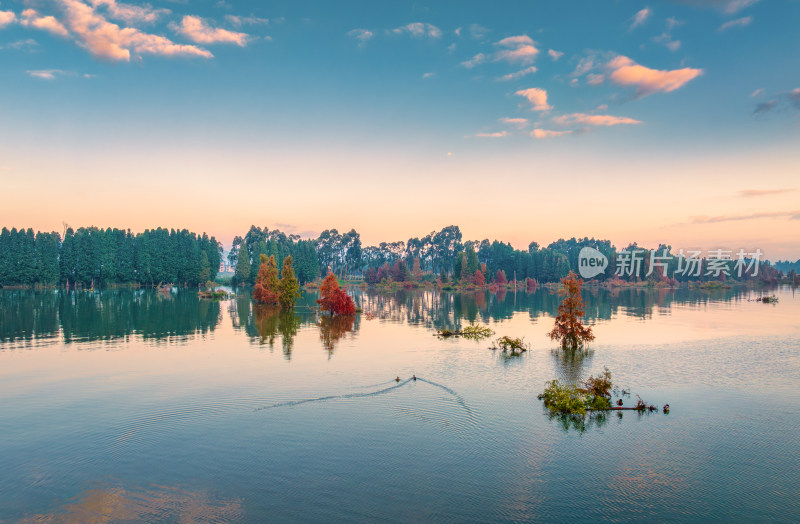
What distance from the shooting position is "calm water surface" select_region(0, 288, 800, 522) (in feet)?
60.2

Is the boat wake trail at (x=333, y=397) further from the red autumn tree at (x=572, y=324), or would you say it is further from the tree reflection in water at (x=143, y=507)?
the red autumn tree at (x=572, y=324)

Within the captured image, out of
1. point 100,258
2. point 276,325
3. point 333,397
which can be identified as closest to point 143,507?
point 333,397

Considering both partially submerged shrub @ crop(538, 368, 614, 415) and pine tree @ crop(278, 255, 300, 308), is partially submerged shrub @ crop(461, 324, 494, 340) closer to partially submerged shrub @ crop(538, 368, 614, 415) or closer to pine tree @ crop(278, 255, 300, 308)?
partially submerged shrub @ crop(538, 368, 614, 415)

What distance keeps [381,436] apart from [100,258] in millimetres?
186909

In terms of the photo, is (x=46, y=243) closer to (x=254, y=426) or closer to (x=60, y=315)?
(x=60, y=315)

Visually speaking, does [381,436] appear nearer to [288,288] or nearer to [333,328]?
[333,328]

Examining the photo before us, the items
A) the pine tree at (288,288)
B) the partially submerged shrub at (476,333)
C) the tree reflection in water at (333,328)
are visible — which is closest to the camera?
the tree reflection in water at (333,328)

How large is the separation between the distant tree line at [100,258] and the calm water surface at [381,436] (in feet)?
457

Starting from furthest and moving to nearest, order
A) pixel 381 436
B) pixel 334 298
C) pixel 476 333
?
pixel 334 298 → pixel 476 333 → pixel 381 436

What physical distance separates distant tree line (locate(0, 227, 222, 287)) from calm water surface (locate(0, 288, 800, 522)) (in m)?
139

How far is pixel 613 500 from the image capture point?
61.5 feet

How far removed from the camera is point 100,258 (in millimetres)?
176000

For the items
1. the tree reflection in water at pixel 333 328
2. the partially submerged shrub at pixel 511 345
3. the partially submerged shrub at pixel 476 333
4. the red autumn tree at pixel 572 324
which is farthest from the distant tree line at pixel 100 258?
the red autumn tree at pixel 572 324

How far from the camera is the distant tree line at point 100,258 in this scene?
162000 millimetres
